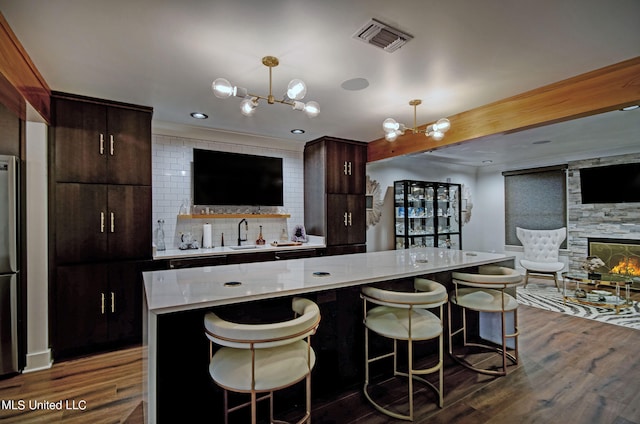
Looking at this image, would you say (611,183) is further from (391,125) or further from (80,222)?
(80,222)

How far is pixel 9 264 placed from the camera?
2.53m

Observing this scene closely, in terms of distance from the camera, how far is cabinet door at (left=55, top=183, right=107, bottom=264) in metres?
2.88

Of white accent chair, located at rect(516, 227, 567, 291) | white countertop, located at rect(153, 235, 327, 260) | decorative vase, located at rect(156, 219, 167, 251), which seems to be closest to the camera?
white countertop, located at rect(153, 235, 327, 260)

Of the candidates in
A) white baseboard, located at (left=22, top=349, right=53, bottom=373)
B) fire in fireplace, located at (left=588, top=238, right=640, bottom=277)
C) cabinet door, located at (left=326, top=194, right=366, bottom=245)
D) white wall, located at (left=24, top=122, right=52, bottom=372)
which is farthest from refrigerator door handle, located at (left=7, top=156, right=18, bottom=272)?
fire in fireplace, located at (left=588, top=238, right=640, bottom=277)

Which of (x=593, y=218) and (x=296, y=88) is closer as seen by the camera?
(x=296, y=88)

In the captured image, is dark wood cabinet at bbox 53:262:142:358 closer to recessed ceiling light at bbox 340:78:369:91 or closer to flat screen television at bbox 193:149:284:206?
flat screen television at bbox 193:149:284:206

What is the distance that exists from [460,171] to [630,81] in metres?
5.03

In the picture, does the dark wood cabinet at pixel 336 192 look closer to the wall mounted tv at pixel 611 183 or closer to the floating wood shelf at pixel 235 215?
the floating wood shelf at pixel 235 215

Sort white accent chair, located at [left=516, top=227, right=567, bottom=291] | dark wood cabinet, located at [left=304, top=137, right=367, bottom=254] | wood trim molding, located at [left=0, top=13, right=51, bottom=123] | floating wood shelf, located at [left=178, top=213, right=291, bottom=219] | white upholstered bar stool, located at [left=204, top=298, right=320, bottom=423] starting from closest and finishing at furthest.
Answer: white upholstered bar stool, located at [left=204, top=298, right=320, bottom=423], wood trim molding, located at [left=0, top=13, right=51, bottom=123], floating wood shelf, located at [left=178, top=213, right=291, bottom=219], dark wood cabinet, located at [left=304, top=137, right=367, bottom=254], white accent chair, located at [left=516, top=227, right=567, bottom=291]

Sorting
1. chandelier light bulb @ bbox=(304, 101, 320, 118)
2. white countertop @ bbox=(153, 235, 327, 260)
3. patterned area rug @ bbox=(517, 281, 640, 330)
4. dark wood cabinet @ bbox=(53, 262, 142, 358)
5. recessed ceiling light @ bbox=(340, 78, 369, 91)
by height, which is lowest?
patterned area rug @ bbox=(517, 281, 640, 330)

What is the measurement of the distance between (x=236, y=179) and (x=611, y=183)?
633 cm

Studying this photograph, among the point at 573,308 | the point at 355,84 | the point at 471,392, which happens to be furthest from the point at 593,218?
the point at 355,84

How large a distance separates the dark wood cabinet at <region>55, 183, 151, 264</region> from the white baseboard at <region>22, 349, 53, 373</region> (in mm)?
802

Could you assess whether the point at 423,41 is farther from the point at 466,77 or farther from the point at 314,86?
the point at 314,86
